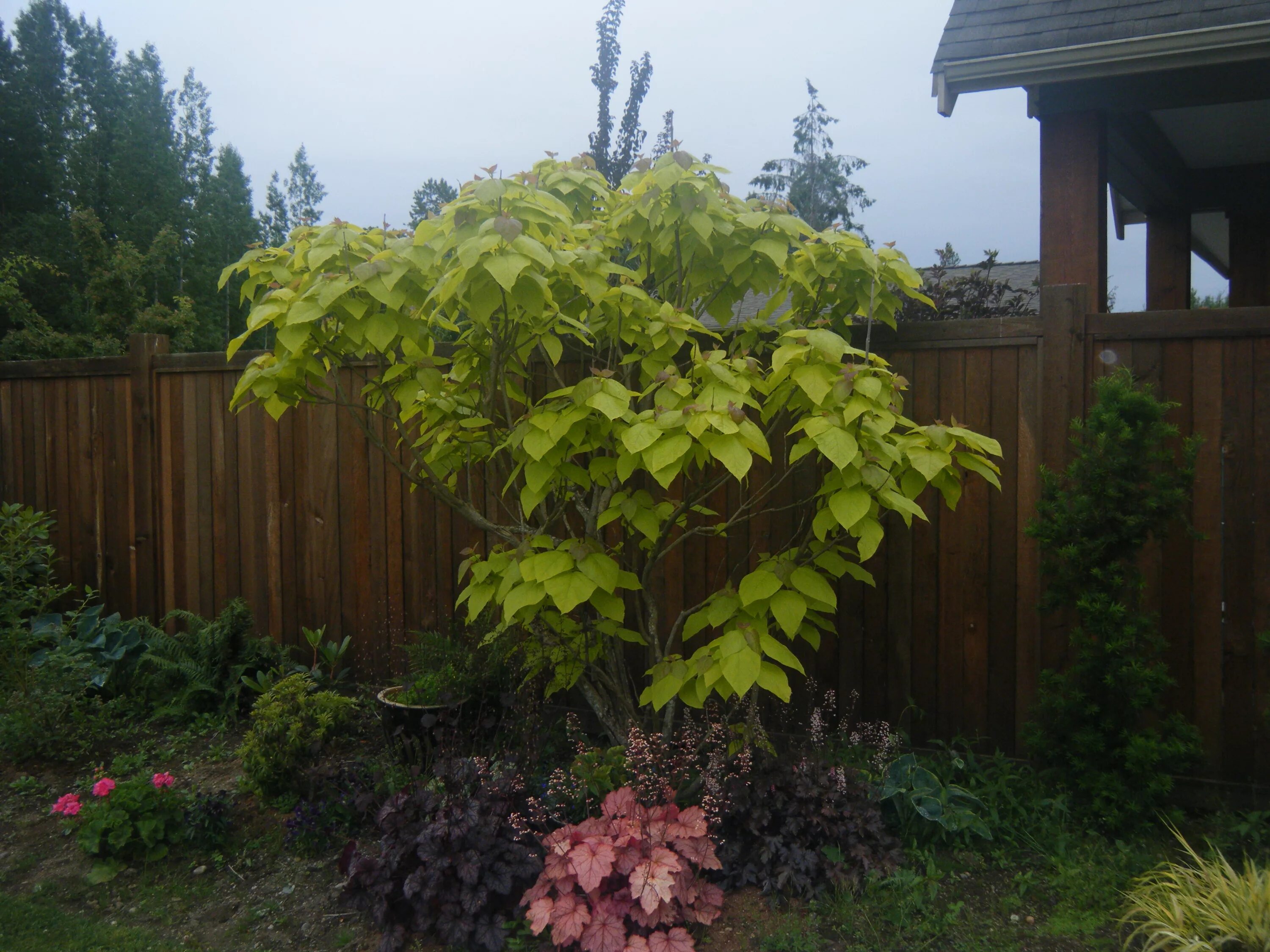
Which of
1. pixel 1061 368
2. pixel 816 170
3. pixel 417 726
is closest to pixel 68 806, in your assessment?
pixel 417 726

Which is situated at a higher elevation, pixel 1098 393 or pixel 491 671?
pixel 1098 393

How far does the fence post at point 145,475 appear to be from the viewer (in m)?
5.52

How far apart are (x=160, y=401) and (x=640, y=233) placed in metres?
3.80

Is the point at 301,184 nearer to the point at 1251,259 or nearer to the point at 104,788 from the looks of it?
the point at 1251,259

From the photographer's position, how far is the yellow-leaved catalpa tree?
105 inches

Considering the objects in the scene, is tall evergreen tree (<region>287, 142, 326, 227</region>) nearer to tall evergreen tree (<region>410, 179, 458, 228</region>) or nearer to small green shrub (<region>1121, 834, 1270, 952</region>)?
tall evergreen tree (<region>410, 179, 458, 228</region>)

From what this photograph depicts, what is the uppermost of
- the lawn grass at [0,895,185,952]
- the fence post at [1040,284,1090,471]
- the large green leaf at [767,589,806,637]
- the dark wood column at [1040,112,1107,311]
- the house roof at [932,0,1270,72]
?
the house roof at [932,0,1270,72]

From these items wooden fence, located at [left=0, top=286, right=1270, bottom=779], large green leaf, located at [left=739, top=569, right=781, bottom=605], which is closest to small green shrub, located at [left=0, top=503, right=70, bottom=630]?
wooden fence, located at [left=0, top=286, right=1270, bottom=779]

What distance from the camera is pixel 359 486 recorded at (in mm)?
4828

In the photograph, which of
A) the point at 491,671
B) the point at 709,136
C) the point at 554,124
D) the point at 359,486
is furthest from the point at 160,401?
the point at 709,136

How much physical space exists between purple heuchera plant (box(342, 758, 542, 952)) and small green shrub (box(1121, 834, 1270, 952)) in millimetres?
1670

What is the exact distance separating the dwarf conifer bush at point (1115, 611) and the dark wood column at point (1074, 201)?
126 centimetres

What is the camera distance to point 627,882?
2.60 meters

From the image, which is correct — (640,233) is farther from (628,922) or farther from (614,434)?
(628,922)
